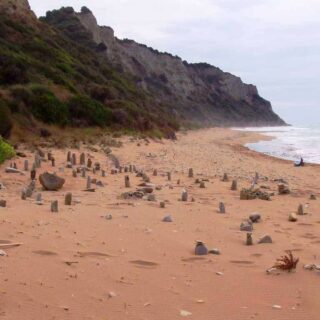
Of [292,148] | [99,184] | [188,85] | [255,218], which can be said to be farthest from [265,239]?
[188,85]

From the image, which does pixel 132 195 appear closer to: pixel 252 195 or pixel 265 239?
pixel 252 195

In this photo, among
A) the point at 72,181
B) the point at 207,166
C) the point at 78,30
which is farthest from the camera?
the point at 78,30

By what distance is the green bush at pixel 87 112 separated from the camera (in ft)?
84.5

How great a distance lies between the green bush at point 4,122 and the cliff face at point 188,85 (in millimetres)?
46001

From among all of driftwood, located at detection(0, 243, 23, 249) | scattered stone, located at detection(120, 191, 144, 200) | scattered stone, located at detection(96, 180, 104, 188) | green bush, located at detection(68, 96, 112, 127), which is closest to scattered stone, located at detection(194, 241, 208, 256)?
driftwood, located at detection(0, 243, 23, 249)

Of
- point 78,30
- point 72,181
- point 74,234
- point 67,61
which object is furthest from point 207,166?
point 78,30

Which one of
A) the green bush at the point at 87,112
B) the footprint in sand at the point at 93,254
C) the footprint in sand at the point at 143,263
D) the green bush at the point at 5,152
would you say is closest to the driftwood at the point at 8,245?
the footprint in sand at the point at 93,254

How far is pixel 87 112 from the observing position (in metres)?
26.4

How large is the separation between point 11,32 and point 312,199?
2873 cm

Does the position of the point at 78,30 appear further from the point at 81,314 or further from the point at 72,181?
the point at 81,314

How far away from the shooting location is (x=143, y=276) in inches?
184

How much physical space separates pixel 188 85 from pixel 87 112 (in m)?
77.8

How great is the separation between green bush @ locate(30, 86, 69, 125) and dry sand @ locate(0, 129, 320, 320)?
50.0 feet

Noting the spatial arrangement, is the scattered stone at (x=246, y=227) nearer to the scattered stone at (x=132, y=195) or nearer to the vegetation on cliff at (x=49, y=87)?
the scattered stone at (x=132, y=195)
